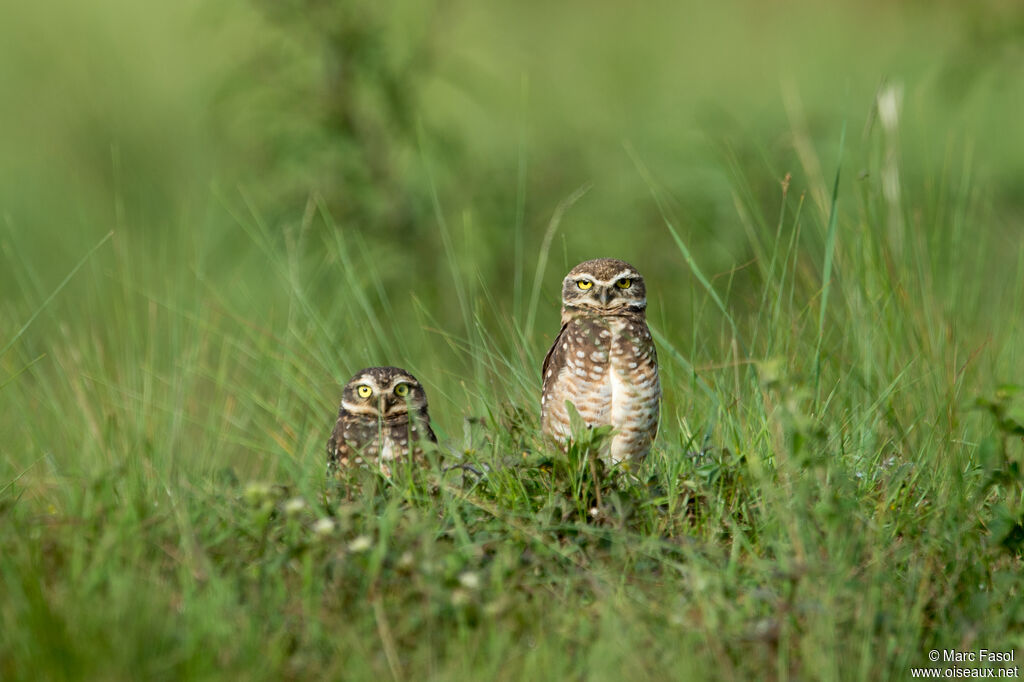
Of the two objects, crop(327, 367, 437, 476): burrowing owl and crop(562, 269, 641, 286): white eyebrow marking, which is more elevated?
crop(562, 269, 641, 286): white eyebrow marking

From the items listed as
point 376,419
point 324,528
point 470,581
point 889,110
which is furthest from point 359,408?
point 889,110

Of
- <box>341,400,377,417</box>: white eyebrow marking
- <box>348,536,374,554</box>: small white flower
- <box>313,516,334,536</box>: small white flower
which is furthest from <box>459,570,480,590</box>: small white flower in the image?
<box>341,400,377,417</box>: white eyebrow marking

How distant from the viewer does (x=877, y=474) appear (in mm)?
3689

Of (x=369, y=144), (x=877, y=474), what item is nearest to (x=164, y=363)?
(x=369, y=144)

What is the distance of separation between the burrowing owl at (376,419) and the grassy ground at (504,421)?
0.42 feet

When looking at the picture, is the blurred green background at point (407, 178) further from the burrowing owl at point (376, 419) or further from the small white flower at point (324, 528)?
the small white flower at point (324, 528)

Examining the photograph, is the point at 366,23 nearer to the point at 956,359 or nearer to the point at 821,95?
the point at 956,359

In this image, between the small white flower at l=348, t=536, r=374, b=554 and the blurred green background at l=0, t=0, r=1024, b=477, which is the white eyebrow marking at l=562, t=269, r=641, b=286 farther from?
the small white flower at l=348, t=536, r=374, b=554

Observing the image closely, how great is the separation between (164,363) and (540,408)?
93.7 inches

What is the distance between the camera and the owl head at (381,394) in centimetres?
392

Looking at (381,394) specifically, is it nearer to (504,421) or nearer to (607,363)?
(504,421)

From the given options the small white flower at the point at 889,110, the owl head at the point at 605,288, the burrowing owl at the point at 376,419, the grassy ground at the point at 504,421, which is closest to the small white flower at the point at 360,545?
the grassy ground at the point at 504,421

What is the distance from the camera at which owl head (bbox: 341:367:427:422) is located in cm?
392

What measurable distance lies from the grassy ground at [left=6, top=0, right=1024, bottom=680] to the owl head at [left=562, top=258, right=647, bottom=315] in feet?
0.68
